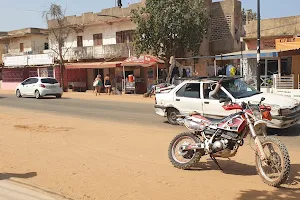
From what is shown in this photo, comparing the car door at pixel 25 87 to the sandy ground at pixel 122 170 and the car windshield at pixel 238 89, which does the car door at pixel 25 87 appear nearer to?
the sandy ground at pixel 122 170

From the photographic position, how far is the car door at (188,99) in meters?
10.6

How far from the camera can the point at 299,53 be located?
76.7ft

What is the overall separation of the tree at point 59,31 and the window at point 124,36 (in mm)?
5935

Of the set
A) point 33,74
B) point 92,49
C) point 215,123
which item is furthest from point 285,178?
point 33,74

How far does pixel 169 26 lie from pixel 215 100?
49.3ft

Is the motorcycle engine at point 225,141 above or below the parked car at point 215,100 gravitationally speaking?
below

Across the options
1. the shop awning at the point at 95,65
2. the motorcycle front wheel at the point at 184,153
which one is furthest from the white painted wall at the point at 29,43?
the motorcycle front wheel at the point at 184,153

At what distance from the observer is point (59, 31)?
1453 inches

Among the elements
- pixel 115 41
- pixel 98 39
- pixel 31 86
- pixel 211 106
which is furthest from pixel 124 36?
pixel 211 106

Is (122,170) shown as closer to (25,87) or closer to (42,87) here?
(42,87)

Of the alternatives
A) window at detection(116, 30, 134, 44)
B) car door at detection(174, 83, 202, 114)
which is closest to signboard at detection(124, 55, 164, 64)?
window at detection(116, 30, 134, 44)

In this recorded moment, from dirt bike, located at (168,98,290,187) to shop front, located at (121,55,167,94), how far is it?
2039cm

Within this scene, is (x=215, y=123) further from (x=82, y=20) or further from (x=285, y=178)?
(x=82, y=20)

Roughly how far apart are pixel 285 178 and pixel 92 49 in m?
30.5
